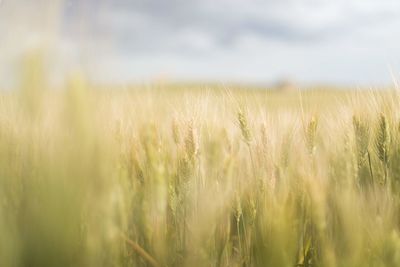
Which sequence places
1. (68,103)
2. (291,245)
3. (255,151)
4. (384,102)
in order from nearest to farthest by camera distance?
(68,103) < (291,245) < (255,151) < (384,102)

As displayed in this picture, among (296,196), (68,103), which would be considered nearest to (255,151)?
(296,196)

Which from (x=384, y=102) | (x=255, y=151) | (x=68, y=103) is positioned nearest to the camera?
(x=68, y=103)

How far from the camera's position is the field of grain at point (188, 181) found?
0.58 meters

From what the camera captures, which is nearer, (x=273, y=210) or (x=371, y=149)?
(x=273, y=210)

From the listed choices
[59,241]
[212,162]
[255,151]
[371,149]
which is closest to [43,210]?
[59,241]

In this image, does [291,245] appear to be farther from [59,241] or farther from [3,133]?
[3,133]

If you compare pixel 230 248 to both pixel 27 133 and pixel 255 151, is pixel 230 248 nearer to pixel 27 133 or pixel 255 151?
pixel 255 151

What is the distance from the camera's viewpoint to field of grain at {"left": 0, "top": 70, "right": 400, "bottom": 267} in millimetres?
583

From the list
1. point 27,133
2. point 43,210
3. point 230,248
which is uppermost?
point 27,133

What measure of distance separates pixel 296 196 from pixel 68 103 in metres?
0.43

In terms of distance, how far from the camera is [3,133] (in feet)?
2.14

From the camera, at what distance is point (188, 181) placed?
30.1 inches

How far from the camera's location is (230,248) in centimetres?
81

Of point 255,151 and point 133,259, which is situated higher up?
point 255,151
